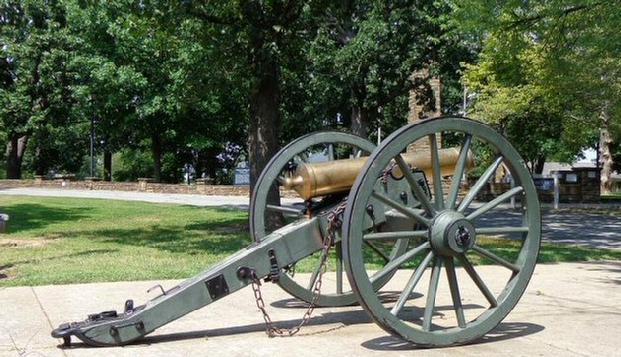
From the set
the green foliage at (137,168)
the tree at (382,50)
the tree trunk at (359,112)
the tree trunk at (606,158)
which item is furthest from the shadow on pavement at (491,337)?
the green foliage at (137,168)

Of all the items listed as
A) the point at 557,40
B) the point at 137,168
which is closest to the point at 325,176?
the point at 557,40

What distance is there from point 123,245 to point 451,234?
871cm

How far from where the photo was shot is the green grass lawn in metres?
8.97

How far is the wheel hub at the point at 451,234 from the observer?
5074mm

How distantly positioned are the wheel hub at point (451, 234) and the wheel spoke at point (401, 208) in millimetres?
93

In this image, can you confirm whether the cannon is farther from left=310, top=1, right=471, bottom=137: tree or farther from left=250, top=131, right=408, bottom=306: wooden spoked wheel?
left=310, top=1, right=471, bottom=137: tree

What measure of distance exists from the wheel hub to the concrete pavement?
2.30ft

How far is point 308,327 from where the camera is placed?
5844 millimetres

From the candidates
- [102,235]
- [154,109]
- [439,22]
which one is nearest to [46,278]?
[102,235]

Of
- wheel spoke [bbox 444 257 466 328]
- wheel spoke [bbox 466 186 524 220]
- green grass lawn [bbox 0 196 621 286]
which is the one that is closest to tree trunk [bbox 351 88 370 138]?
green grass lawn [bbox 0 196 621 286]

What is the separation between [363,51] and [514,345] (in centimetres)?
1913

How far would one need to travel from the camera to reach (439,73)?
81.2ft

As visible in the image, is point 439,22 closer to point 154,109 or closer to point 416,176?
point 416,176

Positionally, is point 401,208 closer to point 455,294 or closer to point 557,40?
point 455,294
